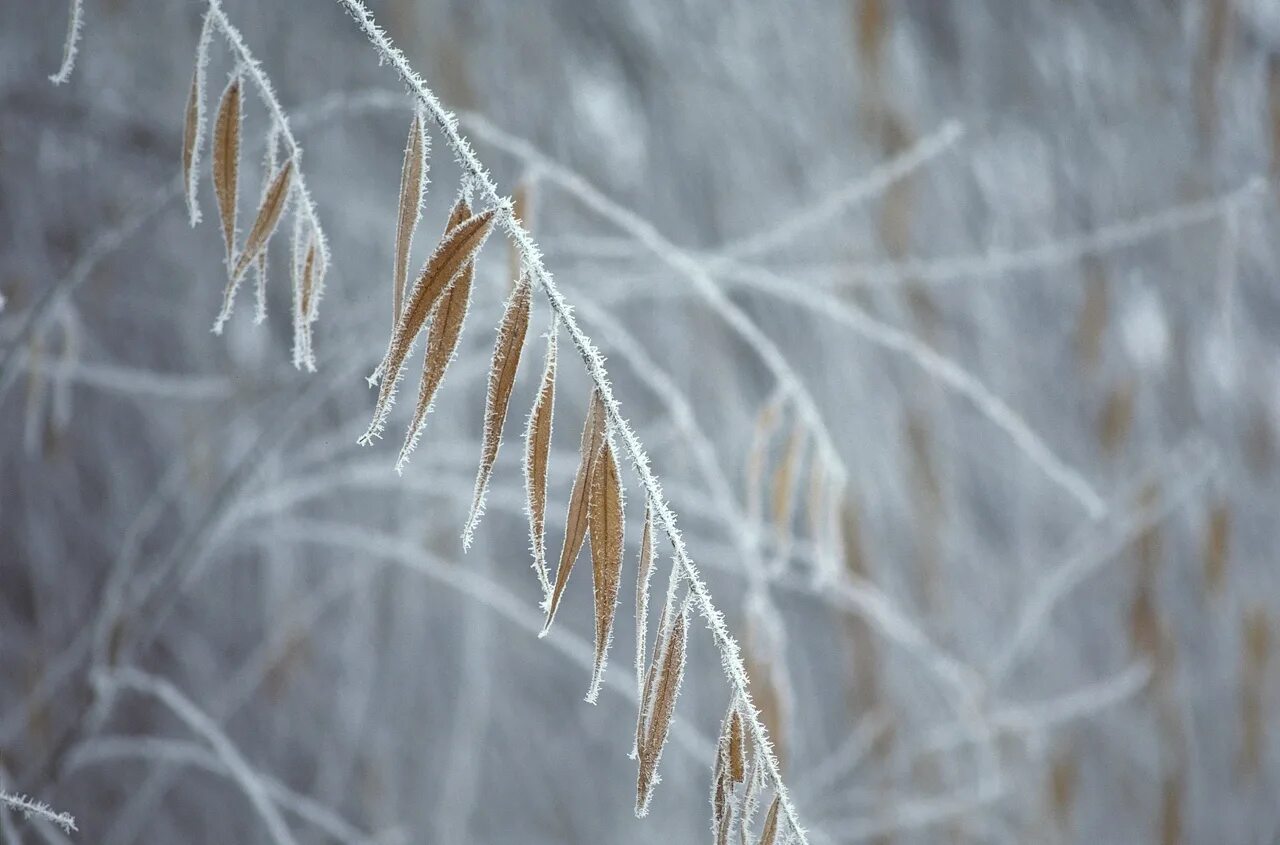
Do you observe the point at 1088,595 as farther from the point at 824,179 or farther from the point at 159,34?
the point at 159,34

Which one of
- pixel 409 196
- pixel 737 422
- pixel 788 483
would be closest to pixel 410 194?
pixel 409 196

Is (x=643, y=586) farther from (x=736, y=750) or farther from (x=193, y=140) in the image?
(x=193, y=140)

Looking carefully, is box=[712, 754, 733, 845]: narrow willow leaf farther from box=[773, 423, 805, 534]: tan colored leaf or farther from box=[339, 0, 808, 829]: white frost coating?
box=[773, 423, 805, 534]: tan colored leaf

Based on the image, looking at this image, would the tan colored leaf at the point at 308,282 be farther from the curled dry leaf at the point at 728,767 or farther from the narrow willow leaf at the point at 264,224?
the curled dry leaf at the point at 728,767

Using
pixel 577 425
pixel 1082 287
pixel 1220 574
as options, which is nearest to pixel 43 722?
pixel 577 425

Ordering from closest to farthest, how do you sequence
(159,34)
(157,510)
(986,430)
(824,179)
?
1. (157,510)
2. (159,34)
3. (824,179)
4. (986,430)

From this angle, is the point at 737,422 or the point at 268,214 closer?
the point at 268,214

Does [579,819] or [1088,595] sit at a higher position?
[1088,595]
